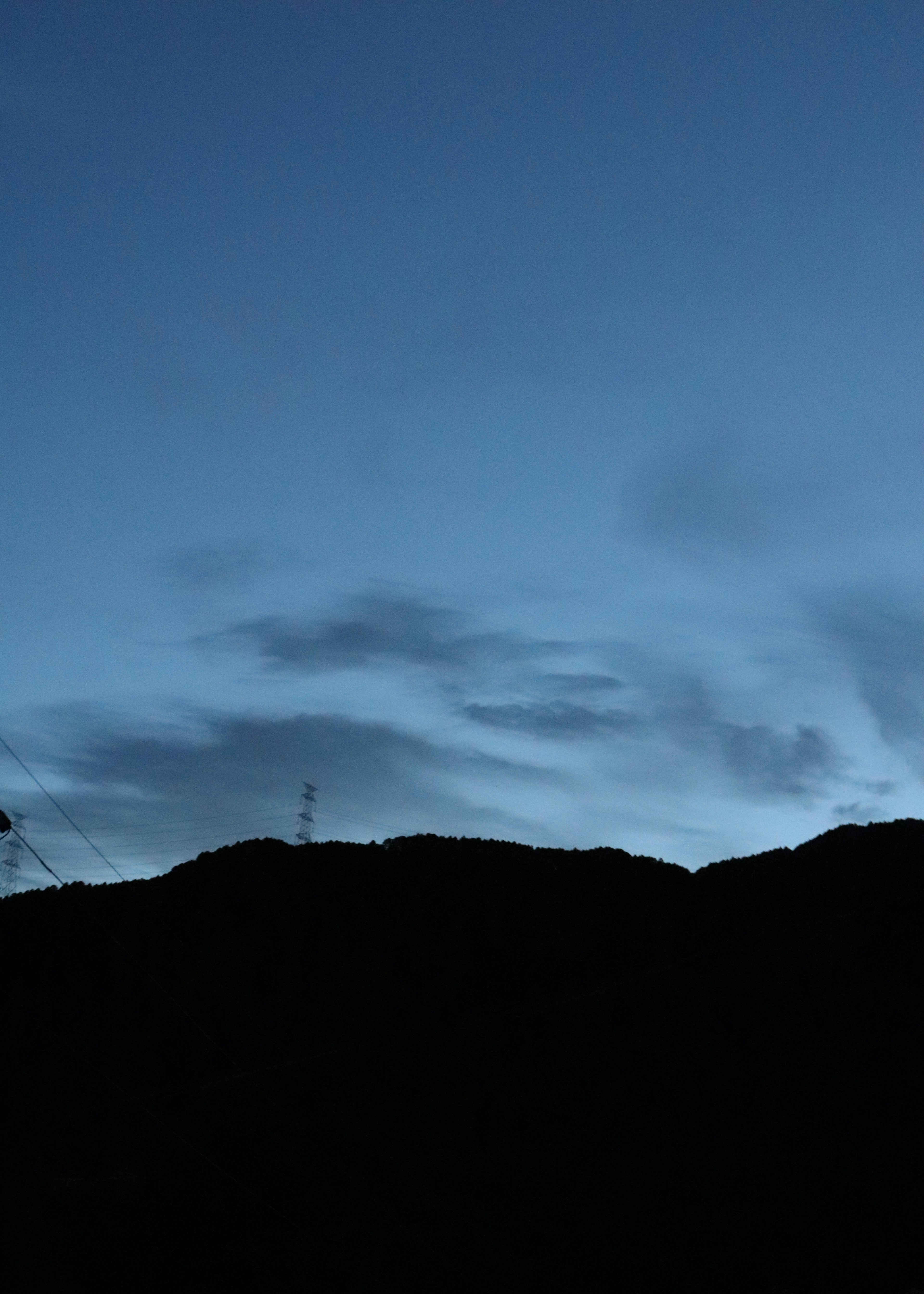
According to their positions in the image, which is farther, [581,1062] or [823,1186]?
[581,1062]

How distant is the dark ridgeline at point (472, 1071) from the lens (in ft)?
86.7

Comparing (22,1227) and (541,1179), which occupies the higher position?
(541,1179)

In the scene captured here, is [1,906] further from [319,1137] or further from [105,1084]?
[319,1137]

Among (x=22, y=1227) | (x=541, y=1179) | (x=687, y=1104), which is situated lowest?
(x=22, y=1227)

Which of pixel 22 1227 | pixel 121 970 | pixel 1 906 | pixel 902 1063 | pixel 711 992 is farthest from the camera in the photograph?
pixel 1 906

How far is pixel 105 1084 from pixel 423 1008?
1220 centimetres

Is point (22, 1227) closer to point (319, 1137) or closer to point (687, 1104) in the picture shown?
point (319, 1137)

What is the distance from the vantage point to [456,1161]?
3108cm

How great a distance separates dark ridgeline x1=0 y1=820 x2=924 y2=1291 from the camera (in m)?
26.4

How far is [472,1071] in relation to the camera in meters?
34.3

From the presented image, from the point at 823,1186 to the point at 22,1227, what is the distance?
20306 mm

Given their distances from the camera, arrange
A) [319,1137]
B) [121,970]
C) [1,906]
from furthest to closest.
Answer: [1,906]
[121,970]
[319,1137]

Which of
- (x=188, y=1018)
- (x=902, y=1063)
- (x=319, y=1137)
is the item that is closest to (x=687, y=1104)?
(x=902, y=1063)

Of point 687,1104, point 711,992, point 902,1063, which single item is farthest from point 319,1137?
point 902,1063
